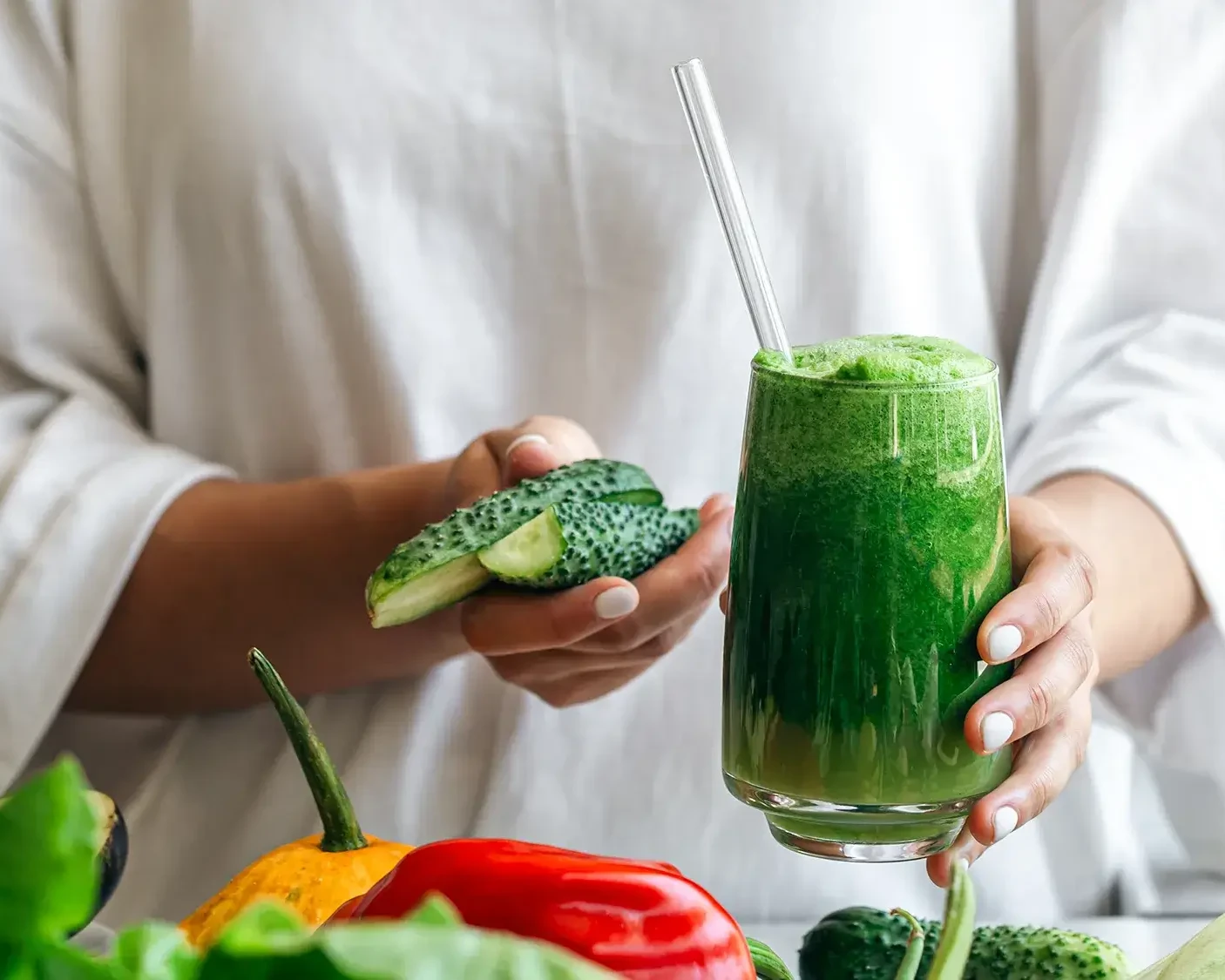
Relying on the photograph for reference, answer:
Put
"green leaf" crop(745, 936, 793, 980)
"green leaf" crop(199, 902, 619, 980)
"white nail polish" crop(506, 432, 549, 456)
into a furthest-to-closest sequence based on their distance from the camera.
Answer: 1. "white nail polish" crop(506, 432, 549, 456)
2. "green leaf" crop(745, 936, 793, 980)
3. "green leaf" crop(199, 902, 619, 980)

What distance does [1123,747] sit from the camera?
1.21 m

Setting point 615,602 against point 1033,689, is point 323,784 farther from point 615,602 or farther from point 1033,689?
point 1033,689

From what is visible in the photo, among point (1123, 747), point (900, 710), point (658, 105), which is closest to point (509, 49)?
point (658, 105)

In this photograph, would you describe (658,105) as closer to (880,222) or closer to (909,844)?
(880,222)

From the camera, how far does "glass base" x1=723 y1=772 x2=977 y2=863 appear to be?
63 cm

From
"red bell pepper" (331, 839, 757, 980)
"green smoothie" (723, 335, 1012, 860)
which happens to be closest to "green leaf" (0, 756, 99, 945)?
"red bell pepper" (331, 839, 757, 980)

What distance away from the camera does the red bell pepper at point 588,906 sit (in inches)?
16.1

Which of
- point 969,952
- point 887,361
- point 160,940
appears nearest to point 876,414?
point 887,361

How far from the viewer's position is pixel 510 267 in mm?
1073

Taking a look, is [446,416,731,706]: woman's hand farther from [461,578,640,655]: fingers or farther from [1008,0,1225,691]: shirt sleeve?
[1008,0,1225,691]: shirt sleeve

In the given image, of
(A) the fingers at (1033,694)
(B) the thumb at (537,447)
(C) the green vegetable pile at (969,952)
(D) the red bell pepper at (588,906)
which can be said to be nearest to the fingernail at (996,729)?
(A) the fingers at (1033,694)

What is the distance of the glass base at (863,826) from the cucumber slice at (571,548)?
16 cm

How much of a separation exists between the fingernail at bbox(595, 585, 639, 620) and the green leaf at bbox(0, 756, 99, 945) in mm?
504

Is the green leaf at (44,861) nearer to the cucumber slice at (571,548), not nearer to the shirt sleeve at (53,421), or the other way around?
the cucumber slice at (571,548)
